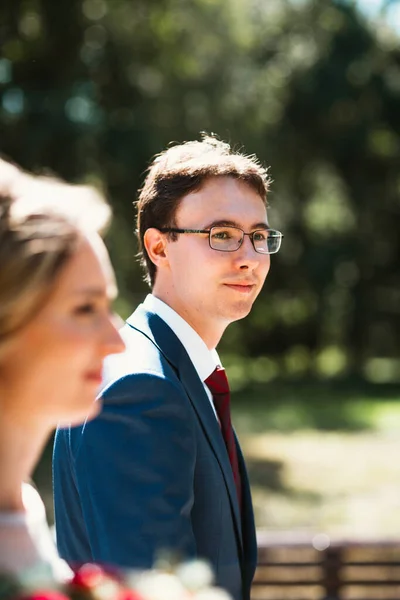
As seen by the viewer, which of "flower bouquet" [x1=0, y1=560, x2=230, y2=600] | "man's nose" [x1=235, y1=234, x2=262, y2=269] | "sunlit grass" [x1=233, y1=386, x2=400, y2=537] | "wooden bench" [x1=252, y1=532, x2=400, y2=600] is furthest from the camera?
"sunlit grass" [x1=233, y1=386, x2=400, y2=537]

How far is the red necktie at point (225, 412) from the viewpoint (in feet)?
8.03

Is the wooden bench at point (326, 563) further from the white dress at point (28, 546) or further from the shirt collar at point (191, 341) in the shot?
the white dress at point (28, 546)

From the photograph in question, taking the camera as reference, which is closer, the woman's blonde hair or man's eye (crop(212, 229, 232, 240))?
the woman's blonde hair

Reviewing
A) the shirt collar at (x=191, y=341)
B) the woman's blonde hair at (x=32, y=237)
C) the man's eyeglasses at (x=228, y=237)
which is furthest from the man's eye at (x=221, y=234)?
the woman's blonde hair at (x=32, y=237)

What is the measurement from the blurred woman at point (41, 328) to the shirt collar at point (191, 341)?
106 cm

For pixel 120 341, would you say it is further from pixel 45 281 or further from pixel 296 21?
pixel 296 21

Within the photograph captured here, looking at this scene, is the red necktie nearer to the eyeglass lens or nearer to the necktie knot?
the necktie knot

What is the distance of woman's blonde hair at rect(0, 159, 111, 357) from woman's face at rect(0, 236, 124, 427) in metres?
0.02

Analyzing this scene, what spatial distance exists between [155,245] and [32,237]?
1.40 metres

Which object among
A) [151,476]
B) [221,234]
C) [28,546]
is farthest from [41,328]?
[221,234]

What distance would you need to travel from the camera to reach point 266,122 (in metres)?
25.6

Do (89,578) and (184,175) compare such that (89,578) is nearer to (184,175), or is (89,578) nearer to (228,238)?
(228,238)

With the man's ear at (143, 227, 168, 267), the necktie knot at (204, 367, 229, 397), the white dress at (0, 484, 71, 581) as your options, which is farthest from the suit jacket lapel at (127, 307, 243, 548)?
the white dress at (0, 484, 71, 581)

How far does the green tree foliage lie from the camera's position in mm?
15227
